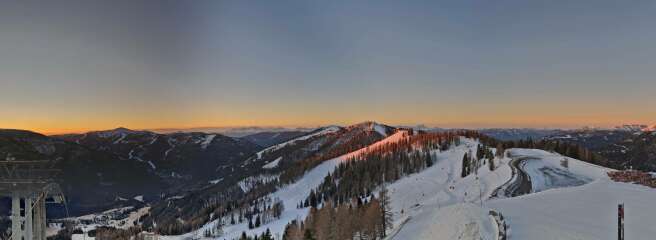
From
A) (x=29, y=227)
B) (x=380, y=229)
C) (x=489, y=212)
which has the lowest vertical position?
(x=380, y=229)

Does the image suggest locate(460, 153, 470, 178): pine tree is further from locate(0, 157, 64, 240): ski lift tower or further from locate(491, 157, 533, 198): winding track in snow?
locate(0, 157, 64, 240): ski lift tower

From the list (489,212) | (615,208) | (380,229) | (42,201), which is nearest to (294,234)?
(380,229)

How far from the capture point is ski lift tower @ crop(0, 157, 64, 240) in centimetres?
1705

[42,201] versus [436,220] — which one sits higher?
[42,201]

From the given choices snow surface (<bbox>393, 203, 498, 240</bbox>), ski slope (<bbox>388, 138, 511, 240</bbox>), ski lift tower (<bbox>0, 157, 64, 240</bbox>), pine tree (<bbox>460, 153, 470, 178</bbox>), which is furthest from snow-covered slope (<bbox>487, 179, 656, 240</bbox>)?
pine tree (<bbox>460, 153, 470, 178</bbox>)

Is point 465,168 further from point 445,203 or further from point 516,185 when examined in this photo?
point 516,185

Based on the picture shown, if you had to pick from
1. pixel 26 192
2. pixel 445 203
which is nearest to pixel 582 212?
pixel 26 192

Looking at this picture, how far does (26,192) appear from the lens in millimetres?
17328

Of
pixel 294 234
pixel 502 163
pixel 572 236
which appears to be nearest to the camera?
pixel 572 236

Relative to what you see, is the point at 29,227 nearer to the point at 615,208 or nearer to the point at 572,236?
the point at 572,236

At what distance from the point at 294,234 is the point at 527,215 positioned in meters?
54.8

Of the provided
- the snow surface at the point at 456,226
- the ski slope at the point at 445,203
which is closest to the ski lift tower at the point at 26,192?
the snow surface at the point at 456,226

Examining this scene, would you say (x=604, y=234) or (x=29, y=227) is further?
(x=604, y=234)

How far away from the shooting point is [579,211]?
5262 centimetres
